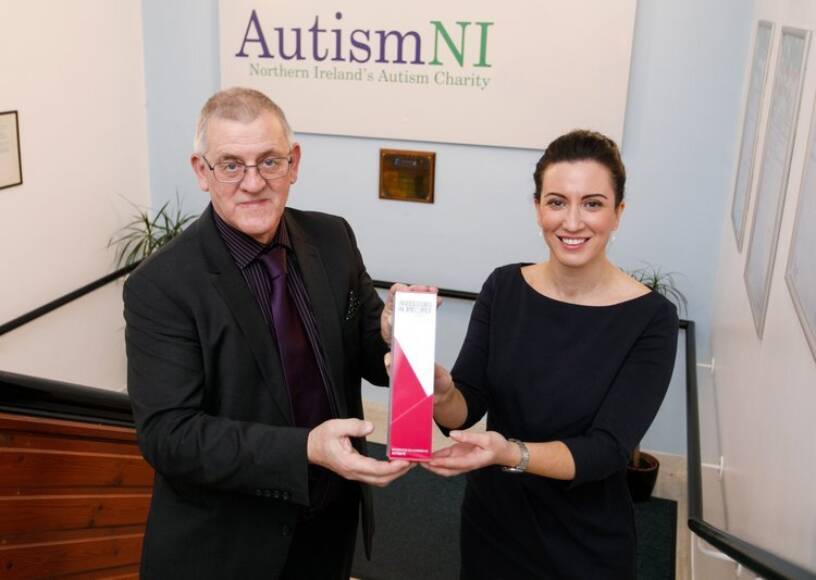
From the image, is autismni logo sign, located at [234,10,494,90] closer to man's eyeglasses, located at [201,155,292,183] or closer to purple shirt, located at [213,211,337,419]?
purple shirt, located at [213,211,337,419]

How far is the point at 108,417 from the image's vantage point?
266cm

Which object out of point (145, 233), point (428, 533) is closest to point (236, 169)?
point (428, 533)

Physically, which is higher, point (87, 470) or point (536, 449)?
point (536, 449)

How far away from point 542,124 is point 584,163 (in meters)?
2.34

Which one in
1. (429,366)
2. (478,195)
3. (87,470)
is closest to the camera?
(429,366)

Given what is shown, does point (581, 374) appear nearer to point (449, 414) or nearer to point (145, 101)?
point (449, 414)

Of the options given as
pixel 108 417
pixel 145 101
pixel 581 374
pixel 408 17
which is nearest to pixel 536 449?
pixel 581 374

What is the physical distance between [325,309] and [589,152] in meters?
0.72

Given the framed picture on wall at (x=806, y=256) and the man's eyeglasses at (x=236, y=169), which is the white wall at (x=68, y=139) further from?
the framed picture on wall at (x=806, y=256)

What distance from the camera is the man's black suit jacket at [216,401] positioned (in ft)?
5.68

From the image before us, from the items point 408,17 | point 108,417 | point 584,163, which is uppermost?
point 408,17

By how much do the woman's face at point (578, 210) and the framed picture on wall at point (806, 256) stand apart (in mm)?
389

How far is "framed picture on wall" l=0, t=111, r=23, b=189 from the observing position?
12.4 feet

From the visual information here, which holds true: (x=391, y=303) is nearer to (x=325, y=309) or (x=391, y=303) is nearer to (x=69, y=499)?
(x=325, y=309)
